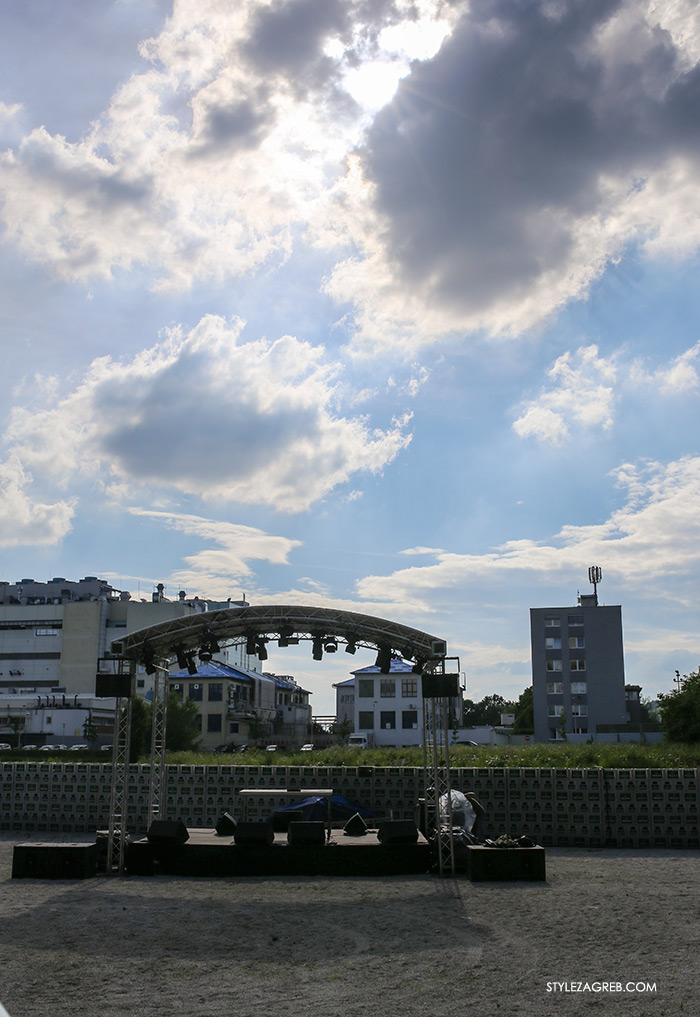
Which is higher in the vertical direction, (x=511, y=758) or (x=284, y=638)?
(x=284, y=638)

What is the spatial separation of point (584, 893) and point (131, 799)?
41.4 ft

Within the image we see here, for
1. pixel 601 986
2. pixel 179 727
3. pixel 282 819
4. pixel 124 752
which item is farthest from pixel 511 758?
pixel 179 727

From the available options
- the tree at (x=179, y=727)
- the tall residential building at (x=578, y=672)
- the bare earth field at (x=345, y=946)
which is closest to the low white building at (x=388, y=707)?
the tall residential building at (x=578, y=672)

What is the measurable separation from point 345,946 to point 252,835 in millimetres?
5186

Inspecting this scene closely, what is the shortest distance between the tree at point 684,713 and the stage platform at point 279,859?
26703mm

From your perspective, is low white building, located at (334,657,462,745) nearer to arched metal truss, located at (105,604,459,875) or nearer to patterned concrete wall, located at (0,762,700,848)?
patterned concrete wall, located at (0,762,700,848)

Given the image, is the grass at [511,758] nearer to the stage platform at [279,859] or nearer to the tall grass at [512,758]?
the tall grass at [512,758]

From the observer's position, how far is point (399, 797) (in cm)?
2031

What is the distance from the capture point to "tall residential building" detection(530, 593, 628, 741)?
58.9 metres

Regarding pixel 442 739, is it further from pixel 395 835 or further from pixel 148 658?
pixel 148 658

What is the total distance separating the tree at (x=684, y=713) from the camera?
120 ft

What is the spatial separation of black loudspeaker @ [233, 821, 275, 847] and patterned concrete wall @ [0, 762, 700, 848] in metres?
4.22

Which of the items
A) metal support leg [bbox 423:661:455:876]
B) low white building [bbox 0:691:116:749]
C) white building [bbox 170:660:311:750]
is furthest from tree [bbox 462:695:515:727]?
metal support leg [bbox 423:661:455:876]

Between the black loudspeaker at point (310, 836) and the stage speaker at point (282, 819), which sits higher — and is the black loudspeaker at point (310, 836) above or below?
above
